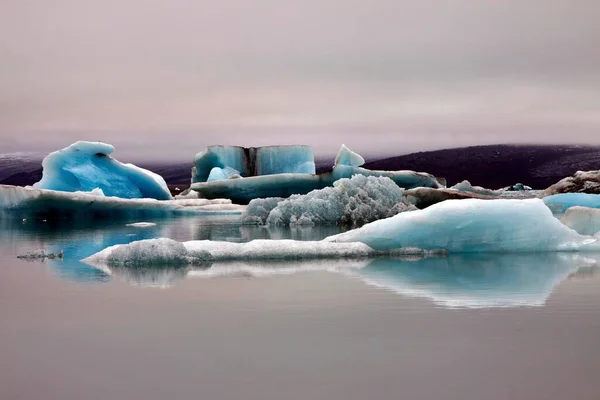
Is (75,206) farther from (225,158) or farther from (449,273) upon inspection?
(449,273)

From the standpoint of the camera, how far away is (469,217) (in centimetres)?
662

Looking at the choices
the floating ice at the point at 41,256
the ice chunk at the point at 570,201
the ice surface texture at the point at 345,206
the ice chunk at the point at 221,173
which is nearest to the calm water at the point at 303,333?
the floating ice at the point at 41,256

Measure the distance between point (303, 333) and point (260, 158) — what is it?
69.5 ft

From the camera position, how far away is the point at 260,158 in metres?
24.4

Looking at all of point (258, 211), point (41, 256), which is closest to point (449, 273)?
point (41, 256)

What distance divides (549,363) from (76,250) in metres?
6.10

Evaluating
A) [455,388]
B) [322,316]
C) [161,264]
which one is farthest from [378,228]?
[455,388]

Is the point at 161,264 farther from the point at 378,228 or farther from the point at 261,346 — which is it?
the point at 261,346

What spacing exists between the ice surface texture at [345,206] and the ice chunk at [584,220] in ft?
14.9

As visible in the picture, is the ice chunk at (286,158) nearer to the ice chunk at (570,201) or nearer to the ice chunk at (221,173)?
the ice chunk at (221,173)

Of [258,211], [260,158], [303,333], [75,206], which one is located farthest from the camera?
[260,158]

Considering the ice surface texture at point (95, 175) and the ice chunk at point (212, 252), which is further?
the ice surface texture at point (95, 175)

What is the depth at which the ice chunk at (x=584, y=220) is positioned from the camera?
770 centimetres

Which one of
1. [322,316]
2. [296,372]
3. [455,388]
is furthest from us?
[322,316]
